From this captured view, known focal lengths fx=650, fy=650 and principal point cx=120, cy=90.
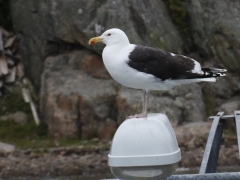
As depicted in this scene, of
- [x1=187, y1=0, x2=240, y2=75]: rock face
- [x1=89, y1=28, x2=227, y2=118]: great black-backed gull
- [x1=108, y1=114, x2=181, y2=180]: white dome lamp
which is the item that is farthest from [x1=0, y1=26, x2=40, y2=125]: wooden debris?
[x1=108, y1=114, x2=181, y2=180]: white dome lamp

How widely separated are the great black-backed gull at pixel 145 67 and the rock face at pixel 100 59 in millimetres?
9163

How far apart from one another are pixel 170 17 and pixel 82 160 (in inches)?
173

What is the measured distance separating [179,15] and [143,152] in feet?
43.3

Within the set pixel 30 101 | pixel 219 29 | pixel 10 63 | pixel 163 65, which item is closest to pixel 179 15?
pixel 219 29

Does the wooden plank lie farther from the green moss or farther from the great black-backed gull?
the great black-backed gull

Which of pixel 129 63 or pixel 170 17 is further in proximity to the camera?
pixel 170 17

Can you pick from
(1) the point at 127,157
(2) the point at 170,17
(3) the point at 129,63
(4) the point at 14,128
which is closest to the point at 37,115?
(4) the point at 14,128

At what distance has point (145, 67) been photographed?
163 inches

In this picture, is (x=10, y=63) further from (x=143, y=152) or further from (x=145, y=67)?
(x=143, y=152)

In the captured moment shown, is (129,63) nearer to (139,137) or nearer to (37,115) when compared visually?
(139,137)

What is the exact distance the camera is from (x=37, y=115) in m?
14.8

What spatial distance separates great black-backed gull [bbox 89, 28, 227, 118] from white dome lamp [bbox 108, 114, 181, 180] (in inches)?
62.4

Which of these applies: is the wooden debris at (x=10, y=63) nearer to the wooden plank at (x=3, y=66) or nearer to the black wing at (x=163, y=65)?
the wooden plank at (x=3, y=66)

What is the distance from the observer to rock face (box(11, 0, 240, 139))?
13.8 metres
